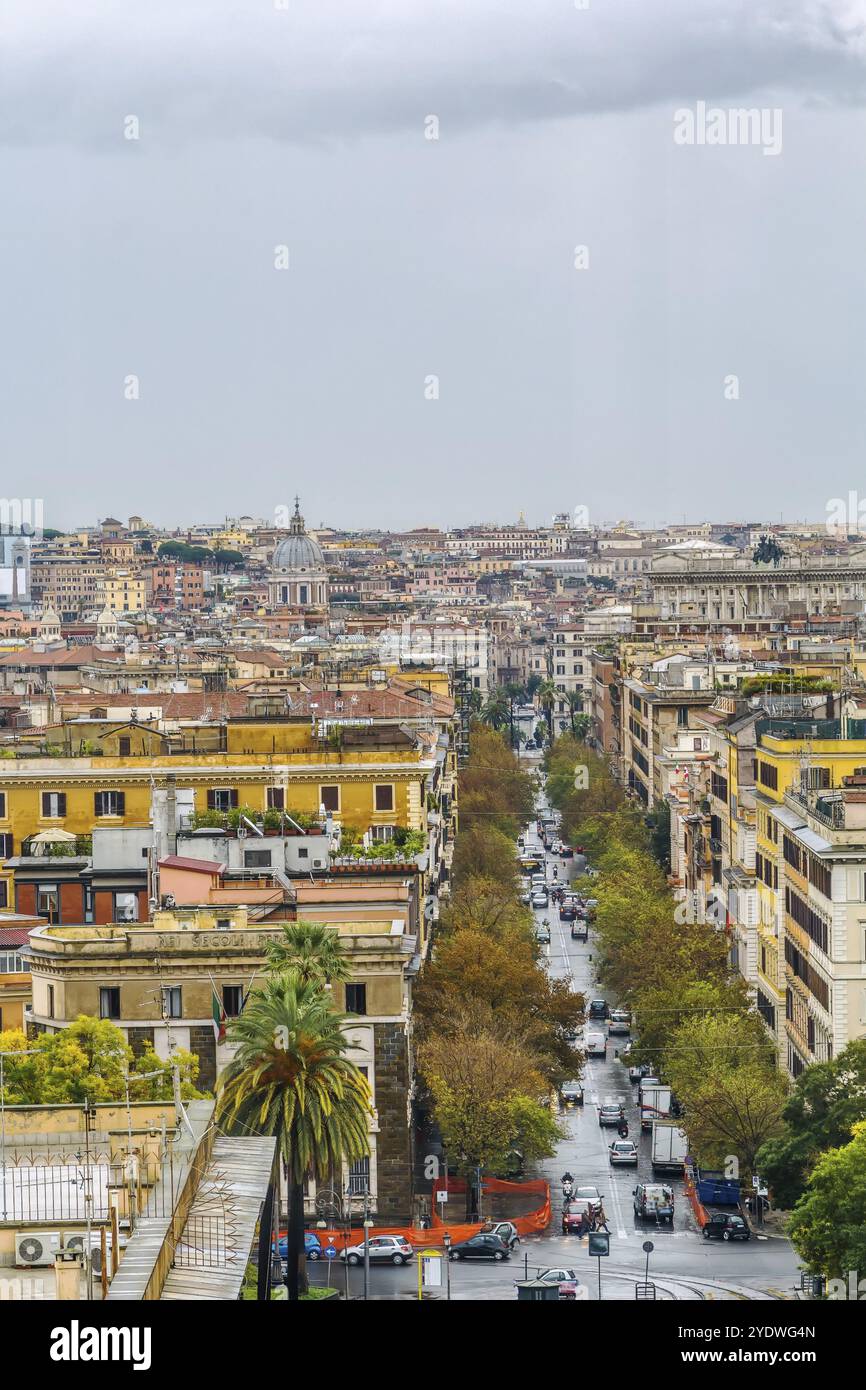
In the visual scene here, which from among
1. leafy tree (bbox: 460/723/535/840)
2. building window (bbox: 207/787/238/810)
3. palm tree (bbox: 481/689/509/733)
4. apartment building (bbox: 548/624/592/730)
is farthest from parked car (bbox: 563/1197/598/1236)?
apartment building (bbox: 548/624/592/730)

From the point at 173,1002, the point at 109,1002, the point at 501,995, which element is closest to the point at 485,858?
the point at 501,995

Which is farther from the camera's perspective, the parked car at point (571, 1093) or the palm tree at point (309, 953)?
the parked car at point (571, 1093)

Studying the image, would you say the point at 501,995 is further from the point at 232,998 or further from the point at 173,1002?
the point at 173,1002

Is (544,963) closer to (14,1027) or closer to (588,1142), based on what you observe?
(588,1142)

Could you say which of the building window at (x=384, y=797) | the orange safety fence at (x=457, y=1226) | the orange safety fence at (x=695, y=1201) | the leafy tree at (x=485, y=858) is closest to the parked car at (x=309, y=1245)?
the orange safety fence at (x=457, y=1226)

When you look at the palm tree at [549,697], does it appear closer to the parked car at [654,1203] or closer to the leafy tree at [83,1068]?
the parked car at [654,1203]

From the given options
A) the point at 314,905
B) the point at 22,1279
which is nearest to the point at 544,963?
the point at 314,905
